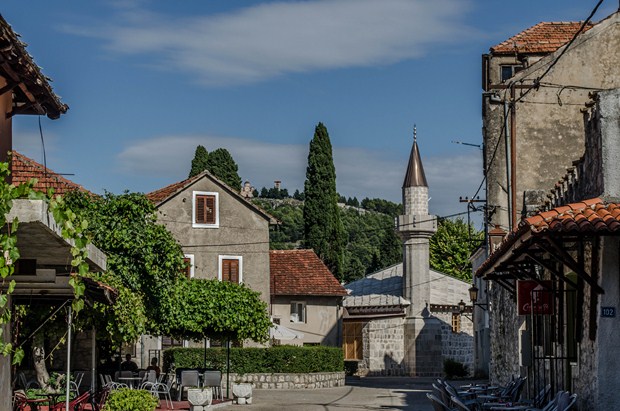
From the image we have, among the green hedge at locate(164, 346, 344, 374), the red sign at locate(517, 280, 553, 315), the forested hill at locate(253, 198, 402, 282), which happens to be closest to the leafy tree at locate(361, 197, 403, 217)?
the forested hill at locate(253, 198, 402, 282)

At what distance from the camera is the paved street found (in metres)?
29.8

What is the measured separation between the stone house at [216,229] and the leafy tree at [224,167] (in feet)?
50.2

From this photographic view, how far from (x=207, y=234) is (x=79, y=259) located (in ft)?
126

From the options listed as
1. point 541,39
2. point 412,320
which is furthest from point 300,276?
point 541,39

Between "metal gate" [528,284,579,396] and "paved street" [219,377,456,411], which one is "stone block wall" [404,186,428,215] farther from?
"metal gate" [528,284,579,396]

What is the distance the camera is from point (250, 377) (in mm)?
42094

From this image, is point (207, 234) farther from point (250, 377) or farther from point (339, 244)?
point (339, 244)

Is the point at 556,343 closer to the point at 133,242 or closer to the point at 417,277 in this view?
the point at 133,242

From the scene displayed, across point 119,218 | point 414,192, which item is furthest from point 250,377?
point 414,192

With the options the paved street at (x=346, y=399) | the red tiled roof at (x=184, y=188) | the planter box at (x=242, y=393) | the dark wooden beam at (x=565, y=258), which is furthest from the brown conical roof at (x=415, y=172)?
the dark wooden beam at (x=565, y=258)

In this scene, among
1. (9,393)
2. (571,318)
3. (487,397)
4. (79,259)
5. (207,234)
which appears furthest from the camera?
(207,234)

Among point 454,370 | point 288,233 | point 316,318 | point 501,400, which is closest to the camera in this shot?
point 501,400

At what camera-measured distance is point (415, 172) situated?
211 ft

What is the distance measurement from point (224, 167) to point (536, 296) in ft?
151
